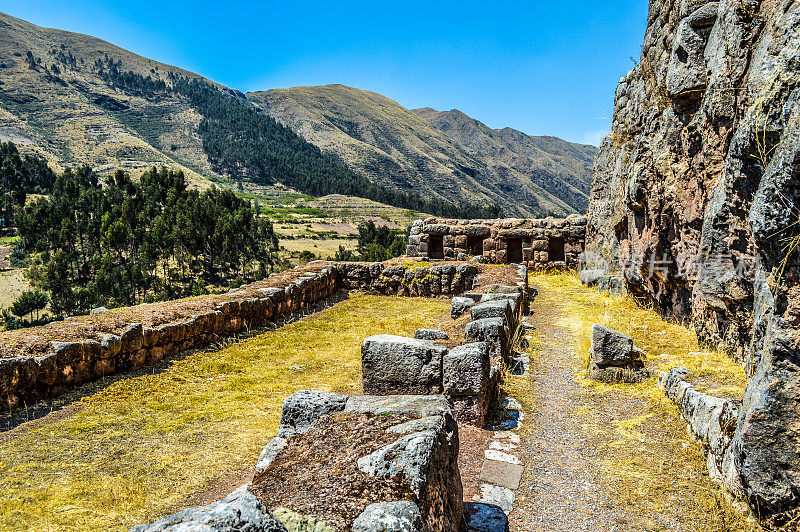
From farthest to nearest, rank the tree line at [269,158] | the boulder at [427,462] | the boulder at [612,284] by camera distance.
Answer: the tree line at [269,158], the boulder at [612,284], the boulder at [427,462]

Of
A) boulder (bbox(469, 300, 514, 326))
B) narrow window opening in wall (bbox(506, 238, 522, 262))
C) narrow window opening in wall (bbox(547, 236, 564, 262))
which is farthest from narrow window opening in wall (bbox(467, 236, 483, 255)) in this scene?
boulder (bbox(469, 300, 514, 326))

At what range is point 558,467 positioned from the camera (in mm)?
5562

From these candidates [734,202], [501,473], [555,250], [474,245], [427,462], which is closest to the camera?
[427,462]

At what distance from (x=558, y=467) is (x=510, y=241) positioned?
17082mm

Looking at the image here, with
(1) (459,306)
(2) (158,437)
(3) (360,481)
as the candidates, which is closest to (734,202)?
(3) (360,481)

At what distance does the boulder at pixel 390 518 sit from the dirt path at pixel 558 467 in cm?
190

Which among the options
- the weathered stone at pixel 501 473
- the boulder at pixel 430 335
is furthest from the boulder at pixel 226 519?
the boulder at pixel 430 335

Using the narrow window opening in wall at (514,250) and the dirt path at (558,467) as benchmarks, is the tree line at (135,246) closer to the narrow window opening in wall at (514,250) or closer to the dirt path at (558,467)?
the narrow window opening in wall at (514,250)

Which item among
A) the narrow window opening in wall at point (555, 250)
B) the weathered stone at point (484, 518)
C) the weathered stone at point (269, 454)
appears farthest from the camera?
the narrow window opening in wall at point (555, 250)

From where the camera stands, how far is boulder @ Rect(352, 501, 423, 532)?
2895mm

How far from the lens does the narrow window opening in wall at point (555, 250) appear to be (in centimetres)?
2170

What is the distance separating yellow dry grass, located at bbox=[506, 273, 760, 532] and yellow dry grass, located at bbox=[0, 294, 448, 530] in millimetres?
3840

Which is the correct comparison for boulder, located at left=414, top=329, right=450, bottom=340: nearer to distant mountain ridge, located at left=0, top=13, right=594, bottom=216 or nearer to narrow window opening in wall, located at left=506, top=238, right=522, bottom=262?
narrow window opening in wall, located at left=506, top=238, right=522, bottom=262

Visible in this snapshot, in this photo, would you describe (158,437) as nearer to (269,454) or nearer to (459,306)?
(269,454)
